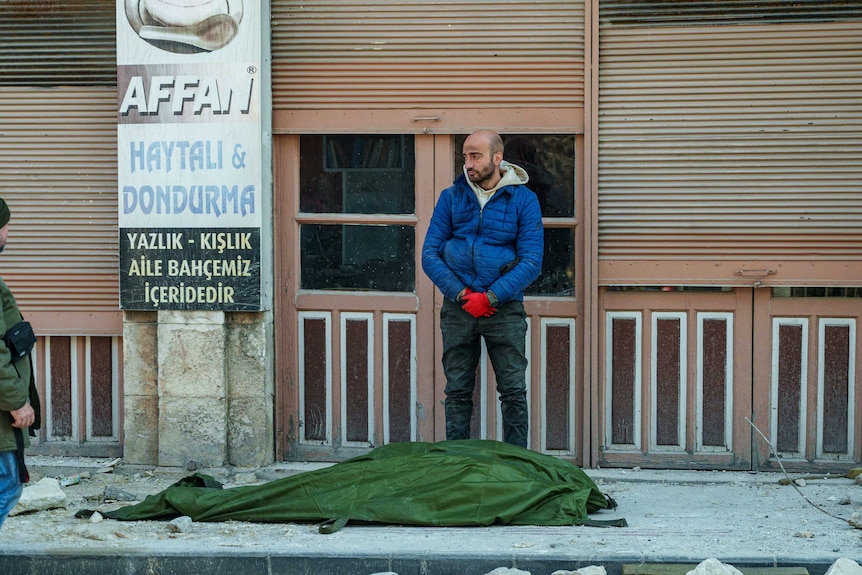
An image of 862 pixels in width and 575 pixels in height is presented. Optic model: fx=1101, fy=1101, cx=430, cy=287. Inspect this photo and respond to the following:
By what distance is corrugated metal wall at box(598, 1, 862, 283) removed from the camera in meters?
6.96

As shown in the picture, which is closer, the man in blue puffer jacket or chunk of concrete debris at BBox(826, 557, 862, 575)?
chunk of concrete debris at BBox(826, 557, 862, 575)

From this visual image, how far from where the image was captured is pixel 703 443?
7.23m

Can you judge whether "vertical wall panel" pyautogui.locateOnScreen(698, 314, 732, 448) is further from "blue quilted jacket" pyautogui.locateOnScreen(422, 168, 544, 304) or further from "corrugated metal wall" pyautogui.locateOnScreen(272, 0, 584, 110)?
"corrugated metal wall" pyautogui.locateOnScreen(272, 0, 584, 110)

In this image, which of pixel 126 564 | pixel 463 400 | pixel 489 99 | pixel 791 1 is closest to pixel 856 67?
pixel 791 1

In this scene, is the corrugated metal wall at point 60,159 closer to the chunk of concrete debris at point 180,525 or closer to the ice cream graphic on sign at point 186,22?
the ice cream graphic on sign at point 186,22

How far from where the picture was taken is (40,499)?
6.20 meters

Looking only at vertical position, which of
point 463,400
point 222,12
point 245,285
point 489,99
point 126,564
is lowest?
point 126,564

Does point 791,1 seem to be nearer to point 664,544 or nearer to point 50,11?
point 664,544

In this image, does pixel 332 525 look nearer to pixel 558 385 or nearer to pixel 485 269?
pixel 485 269

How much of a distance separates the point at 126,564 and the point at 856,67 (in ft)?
17.2

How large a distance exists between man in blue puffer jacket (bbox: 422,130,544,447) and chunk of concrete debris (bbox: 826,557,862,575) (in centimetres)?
217

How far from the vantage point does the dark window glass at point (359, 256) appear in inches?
293

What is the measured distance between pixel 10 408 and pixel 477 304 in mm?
A: 2701

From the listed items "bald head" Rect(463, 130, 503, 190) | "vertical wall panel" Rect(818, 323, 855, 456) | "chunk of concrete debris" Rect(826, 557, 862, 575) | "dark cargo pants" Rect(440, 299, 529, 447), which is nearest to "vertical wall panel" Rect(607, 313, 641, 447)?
"dark cargo pants" Rect(440, 299, 529, 447)
